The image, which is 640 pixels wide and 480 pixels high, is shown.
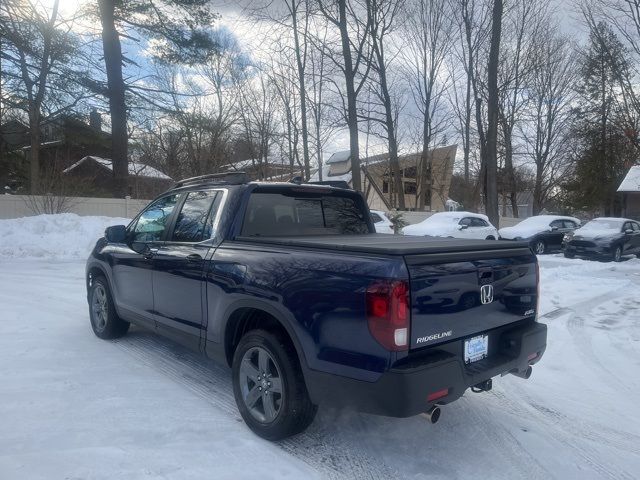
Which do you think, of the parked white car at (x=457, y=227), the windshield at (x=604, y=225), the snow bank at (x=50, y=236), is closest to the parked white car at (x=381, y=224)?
the parked white car at (x=457, y=227)

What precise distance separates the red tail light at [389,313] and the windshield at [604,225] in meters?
16.3

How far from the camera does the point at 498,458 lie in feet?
10.9

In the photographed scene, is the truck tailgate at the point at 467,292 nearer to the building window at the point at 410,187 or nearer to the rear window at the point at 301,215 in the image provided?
the rear window at the point at 301,215

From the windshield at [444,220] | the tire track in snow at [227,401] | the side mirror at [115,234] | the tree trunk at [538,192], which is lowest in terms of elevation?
the tire track in snow at [227,401]

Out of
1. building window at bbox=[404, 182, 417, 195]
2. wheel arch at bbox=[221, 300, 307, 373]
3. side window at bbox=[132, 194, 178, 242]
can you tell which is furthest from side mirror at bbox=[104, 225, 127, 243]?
building window at bbox=[404, 182, 417, 195]

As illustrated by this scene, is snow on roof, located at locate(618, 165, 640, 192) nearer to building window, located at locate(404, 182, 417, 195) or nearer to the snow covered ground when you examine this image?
building window, located at locate(404, 182, 417, 195)

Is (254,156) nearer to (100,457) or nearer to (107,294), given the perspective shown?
(107,294)

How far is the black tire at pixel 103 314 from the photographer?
560 centimetres

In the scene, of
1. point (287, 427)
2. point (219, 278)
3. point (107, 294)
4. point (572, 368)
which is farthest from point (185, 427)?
point (572, 368)

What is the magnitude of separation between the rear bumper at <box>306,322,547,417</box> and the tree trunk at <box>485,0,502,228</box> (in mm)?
17062

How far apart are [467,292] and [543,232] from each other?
18.1 m

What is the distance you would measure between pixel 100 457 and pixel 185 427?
0.61 meters

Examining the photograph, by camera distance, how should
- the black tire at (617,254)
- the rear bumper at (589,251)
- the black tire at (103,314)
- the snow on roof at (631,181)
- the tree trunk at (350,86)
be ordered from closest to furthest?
the black tire at (103,314)
the rear bumper at (589,251)
the black tire at (617,254)
the tree trunk at (350,86)
the snow on roof at (631,181)

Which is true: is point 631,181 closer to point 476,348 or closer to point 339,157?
point 339,157
